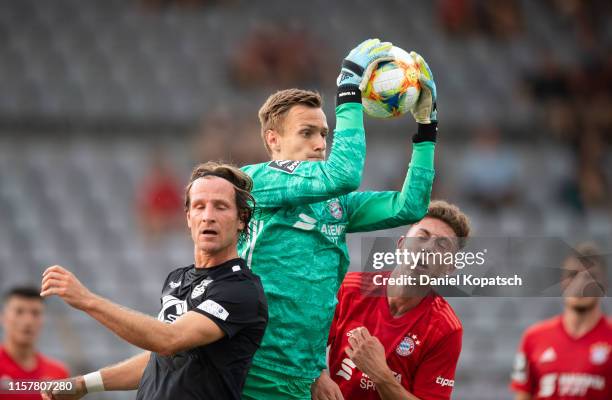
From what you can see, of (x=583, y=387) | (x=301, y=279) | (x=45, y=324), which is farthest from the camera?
(x=45, y=324)

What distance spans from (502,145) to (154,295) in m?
5.22

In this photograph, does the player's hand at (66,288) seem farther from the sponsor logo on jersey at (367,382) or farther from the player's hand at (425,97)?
the sponsor logo on jersey at (367,382)

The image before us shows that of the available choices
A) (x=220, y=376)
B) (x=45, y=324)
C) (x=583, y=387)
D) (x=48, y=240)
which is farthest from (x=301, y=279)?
(x=48, y=240)

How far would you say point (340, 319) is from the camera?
5836 mm

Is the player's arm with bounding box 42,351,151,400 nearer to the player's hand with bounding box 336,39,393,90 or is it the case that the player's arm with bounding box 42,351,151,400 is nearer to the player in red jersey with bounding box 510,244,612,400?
the player's hand with bounding box 336,39,393,90

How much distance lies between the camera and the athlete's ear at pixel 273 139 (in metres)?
Result: 5.15

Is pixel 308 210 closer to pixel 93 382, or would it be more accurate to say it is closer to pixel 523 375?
pixel 93 382

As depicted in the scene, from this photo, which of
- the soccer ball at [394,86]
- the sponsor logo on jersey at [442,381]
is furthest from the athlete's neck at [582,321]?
the soccer ball at [394,86]

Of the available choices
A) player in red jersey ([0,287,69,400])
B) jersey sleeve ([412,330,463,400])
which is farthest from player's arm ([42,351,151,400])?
player in red jersey ([0,287,69,400])

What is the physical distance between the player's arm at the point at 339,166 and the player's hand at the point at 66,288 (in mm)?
1090

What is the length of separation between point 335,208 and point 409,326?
101cm

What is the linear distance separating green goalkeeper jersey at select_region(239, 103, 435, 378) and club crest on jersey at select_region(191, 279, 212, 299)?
1.21 ft

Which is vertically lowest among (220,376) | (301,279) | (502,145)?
(220,376)

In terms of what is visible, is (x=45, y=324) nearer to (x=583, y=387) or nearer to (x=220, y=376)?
(x=583, y=387)
